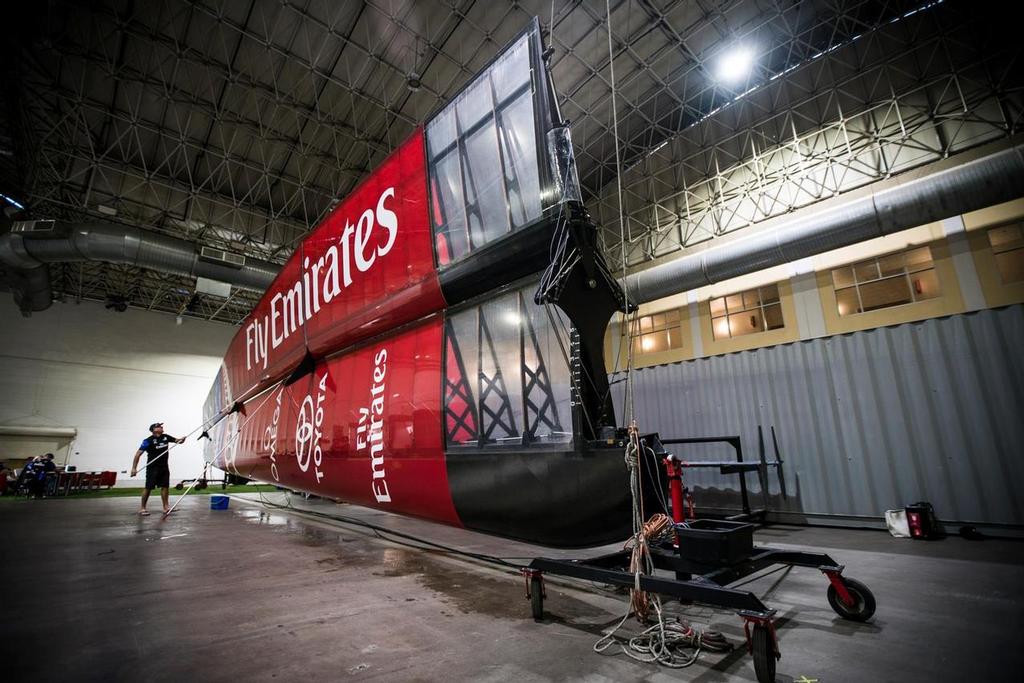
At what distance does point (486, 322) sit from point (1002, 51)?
12.6 m

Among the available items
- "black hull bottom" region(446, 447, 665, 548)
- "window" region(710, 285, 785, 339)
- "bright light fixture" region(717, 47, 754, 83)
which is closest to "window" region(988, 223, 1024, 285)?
"window" region(710, 285, 785, 339)

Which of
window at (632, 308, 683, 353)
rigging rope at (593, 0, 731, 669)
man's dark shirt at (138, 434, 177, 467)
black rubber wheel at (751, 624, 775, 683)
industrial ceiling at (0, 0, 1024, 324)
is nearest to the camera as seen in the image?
black rubber wheel at (751, 624, 775, 683)

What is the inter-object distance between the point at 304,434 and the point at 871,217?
10.5 m

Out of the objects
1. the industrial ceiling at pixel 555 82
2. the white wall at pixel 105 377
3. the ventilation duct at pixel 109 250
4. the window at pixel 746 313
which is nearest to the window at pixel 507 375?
the industrial ceiling at pixel 555 82

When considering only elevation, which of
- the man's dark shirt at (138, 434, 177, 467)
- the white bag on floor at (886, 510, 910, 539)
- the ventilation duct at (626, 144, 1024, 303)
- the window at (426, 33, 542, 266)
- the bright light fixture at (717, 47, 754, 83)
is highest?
the bright light fixture at (717, 47, 754, 83)

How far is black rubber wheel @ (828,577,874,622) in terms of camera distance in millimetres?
2648

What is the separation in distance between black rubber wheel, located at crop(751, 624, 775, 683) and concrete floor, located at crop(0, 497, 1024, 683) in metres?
0.12

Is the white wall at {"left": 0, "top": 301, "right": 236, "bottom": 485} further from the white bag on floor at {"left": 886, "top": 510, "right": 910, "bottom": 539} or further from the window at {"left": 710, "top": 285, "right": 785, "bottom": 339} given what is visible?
the white bag on floor at {"left": 886, "top": 510, "right": 910, "bottom": 539}

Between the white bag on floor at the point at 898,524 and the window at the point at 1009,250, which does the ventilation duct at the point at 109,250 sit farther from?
the window at the point at 1009,250

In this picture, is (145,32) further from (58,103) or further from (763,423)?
(763,423)

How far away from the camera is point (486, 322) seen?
2.84 metres

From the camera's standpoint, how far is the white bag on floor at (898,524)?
566cm

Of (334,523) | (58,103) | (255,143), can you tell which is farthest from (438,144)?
(58,103)

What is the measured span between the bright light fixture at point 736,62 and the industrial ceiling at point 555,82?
4 centimetres
